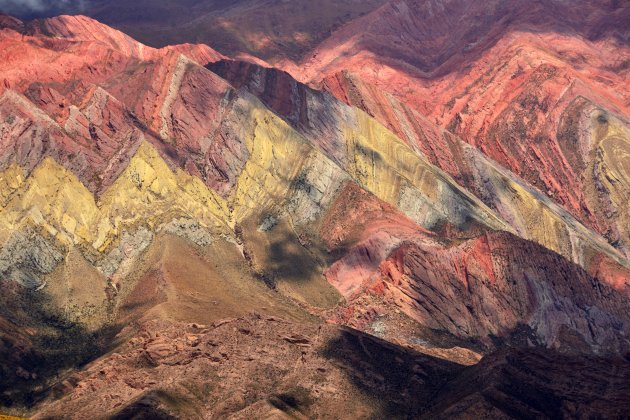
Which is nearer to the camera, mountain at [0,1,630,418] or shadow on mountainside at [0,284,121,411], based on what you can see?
mountain at [0,1,630,418]

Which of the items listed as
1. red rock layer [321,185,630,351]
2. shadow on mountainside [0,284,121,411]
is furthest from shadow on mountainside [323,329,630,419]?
shadow on mountainside [0,284,121,411]

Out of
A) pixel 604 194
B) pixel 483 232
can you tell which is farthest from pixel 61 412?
pixel 604 194

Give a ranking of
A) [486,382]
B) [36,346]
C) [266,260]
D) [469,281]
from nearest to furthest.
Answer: [486,382]
[36,346]
[469,281]
[266,260]

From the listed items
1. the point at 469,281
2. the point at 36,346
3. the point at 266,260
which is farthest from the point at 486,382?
the point at 266,260

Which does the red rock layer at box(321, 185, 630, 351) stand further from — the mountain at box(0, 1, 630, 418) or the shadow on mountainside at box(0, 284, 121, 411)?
the shadow on mountainside at box(0, 284, 121, 411)

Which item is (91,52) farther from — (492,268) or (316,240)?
(492,268)

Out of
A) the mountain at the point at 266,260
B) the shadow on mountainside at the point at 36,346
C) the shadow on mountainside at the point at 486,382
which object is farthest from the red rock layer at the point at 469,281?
the shadow on mountainside at the point at 36,346

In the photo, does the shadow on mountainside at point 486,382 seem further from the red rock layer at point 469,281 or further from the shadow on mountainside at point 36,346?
the shadow on mountainside at point 36,346

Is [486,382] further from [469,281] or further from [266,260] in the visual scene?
[266,260]
